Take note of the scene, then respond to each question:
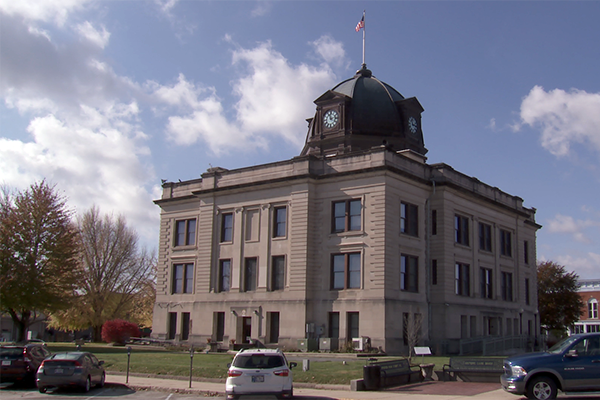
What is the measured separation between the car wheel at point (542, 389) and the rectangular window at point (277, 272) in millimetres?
28652

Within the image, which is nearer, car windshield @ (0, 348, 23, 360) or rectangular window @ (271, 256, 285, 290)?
car windshield @ (0, 348, 23, 360)

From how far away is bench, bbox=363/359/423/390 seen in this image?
22.2 metres

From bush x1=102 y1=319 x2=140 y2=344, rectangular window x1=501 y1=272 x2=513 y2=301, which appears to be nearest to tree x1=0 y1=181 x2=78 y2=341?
bush x1=102 y1=319 x2=140 y2=344

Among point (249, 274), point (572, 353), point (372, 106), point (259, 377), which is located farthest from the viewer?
point (372, 106)

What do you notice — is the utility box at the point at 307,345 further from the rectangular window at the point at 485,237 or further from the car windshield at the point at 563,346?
the car windshield at the point at 563,346

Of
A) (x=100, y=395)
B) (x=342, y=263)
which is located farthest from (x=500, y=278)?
(x=100, y=395)

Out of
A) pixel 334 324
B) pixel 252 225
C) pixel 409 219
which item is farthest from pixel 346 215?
pixel 252 225

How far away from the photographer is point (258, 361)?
61.0ft

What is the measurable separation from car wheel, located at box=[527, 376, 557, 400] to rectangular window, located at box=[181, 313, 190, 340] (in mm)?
37231

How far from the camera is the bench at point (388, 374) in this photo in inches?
874

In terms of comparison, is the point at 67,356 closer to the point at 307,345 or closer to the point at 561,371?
the point at 561,371

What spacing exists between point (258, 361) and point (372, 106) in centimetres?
3584


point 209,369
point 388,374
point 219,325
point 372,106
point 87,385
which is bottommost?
point 87,385

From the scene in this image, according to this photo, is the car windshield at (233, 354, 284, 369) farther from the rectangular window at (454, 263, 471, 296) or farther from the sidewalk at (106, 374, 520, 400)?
the rectangular window at (454, 263, 471, 296)
